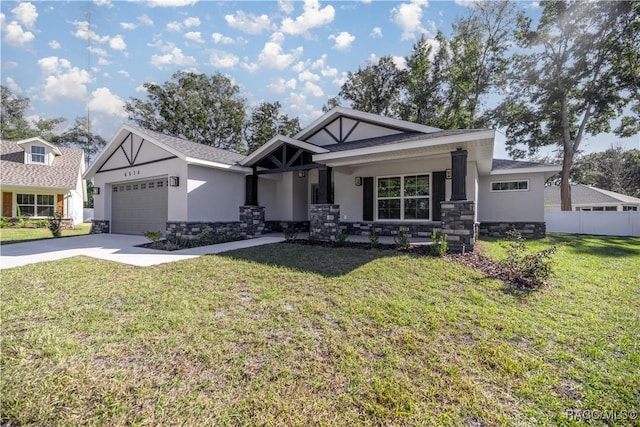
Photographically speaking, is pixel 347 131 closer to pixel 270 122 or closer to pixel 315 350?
pixel 315 350

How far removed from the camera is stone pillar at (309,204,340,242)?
927cm

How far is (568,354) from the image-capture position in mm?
3012

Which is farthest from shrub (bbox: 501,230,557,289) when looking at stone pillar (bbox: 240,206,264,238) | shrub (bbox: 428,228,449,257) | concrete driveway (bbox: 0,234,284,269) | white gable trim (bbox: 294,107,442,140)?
stone pillar (bbox: 240,206,264,238)

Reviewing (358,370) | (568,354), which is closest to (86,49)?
(358,370)

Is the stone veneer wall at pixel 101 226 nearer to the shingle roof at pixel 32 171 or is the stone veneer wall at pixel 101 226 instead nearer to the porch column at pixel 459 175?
the shingle roof at pixel 32 171

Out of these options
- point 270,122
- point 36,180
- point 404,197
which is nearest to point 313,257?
point 404,197

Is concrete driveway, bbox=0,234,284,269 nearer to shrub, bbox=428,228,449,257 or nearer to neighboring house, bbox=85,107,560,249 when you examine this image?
neighboring house, bbox=85,107,560,249

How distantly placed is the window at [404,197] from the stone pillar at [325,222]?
9.22 ft

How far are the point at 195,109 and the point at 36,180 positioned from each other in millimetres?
13648

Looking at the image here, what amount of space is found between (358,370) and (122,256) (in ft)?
23.9

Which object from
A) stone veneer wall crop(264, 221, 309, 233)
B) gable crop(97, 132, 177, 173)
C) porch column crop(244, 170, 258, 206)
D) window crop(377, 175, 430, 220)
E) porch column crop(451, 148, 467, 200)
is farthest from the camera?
stone veneer wall crop(264, 221, 309, 233)

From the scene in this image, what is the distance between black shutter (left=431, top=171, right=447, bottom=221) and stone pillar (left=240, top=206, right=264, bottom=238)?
6777 mm

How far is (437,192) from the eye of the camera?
10.3 metres

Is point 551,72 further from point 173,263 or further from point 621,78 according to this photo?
point 173,263
